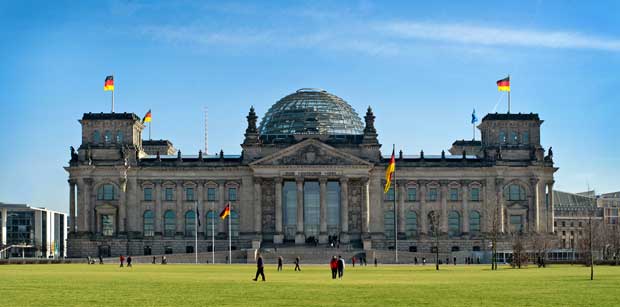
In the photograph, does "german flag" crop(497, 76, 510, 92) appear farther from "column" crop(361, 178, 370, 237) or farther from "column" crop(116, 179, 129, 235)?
"column" crop(116, 179, 129, 235)

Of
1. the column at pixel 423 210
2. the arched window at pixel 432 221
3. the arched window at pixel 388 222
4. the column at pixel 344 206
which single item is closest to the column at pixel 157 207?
the column at pixel 344 206

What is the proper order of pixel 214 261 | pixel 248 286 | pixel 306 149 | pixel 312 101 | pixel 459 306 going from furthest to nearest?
pixel 312 101 < pixel 306 149 < pixel 214 261 < pixel 248 286 < pixel 459 306

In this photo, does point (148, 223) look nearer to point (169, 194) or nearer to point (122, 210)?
point (122, 210)

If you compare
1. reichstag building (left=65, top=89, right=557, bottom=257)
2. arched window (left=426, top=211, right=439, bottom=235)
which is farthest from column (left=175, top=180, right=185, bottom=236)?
arched window (left=426, top=211, right=439, bottom=235)

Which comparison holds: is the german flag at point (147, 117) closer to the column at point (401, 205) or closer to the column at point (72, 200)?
the column at point (72, 200)

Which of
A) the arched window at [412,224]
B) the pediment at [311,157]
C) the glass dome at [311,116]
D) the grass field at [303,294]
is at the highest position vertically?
the glass dome at [311,116]

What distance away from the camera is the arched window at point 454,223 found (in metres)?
158

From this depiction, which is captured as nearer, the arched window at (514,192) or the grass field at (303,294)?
the grass field at (303,294)

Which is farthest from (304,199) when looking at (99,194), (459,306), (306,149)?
(459,306)

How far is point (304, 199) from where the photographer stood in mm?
155500

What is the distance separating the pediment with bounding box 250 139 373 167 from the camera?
152875mm

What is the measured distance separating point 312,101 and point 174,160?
25.1m

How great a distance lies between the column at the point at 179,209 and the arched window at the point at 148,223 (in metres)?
3.69

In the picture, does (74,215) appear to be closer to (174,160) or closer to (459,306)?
(174,160)
